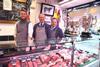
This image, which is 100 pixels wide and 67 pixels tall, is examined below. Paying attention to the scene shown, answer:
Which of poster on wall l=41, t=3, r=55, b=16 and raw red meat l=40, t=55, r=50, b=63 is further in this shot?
poster on wall l=41, t=3, r=55, b=16

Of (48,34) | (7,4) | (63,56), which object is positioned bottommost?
(63,56)

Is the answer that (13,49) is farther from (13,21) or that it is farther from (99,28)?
(99,28)

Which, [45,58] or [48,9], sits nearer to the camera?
[45,58]

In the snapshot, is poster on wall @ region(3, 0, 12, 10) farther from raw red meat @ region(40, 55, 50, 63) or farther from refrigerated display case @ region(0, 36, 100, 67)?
raw red meat @ region(40, 55, 50, 63)

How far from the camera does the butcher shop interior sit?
4.54 feet

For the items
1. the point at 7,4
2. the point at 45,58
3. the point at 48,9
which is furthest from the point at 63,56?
the point at 48,9

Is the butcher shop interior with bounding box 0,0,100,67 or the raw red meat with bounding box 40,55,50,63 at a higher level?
the butcher shop interior with bounding box 0,0,100,67

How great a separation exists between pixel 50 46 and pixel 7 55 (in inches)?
21.1

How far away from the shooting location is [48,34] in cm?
364

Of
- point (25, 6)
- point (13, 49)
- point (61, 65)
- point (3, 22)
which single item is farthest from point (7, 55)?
point (25, 6)

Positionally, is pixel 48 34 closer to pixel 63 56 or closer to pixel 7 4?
pixel 7 4

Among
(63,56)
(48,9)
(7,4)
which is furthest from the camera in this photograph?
(48,9)

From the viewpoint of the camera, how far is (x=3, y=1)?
3.51m

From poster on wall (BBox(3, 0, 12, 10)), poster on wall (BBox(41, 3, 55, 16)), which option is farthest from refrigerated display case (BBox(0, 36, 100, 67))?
poster on wall (BBox(41, 3, 55, 16))
